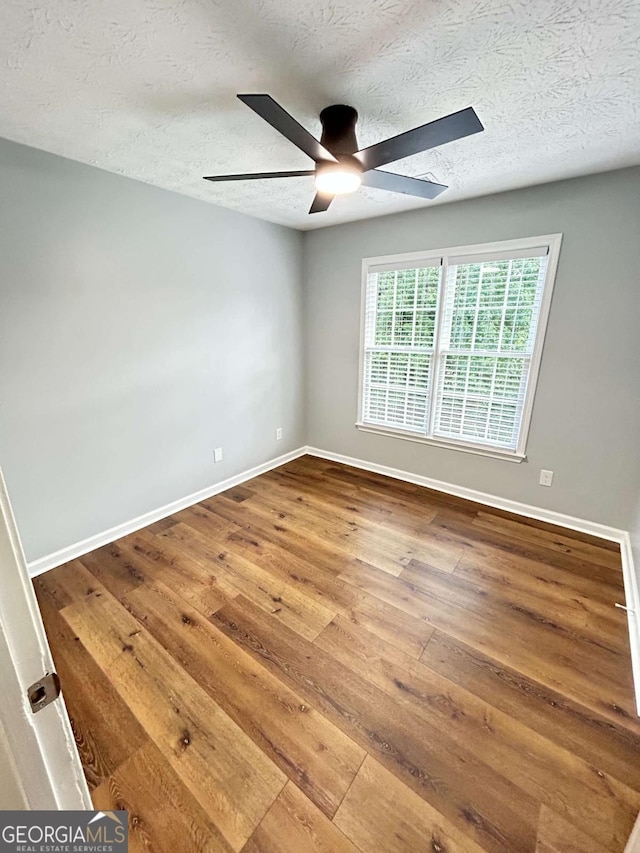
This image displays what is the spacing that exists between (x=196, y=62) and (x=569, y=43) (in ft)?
4.23

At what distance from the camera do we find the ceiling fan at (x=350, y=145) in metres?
1.18

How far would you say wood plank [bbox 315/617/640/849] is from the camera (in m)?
1.13

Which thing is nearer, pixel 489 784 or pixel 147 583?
pixel 489 784

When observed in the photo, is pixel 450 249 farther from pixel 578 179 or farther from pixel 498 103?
pixel 498 103

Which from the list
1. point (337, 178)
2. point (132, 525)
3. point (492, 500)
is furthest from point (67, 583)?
point (492, 500)

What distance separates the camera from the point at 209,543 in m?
2.50

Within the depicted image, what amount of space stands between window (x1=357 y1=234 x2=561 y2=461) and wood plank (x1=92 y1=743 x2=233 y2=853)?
2.76 meters

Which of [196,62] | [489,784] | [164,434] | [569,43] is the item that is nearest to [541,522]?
[489,784]

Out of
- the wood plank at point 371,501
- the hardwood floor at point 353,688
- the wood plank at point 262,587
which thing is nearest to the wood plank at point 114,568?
the hardwood floor at point 353,688

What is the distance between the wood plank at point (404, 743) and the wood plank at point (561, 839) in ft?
0.08

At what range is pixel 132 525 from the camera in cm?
264

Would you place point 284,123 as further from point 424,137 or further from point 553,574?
point 553,574

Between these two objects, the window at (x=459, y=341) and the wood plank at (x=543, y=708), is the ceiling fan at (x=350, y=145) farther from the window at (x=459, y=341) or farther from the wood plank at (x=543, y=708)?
the wood plank at (x=543, y=708)

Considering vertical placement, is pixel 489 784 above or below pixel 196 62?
below
